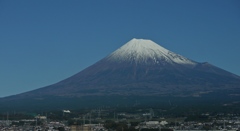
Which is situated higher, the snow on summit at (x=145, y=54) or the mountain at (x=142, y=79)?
the snow on summit at (x=145, y=54)

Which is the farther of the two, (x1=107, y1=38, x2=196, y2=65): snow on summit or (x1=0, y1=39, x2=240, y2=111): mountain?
(x1=107, y1=38, x2=196, y2=65): snow on summit

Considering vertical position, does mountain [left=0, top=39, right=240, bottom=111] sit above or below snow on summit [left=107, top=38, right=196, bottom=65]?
below

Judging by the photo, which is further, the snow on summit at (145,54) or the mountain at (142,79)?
the snow on summit at (145,54)

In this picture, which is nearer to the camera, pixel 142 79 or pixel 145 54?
pixel 142 79

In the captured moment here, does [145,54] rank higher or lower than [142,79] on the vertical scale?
higher

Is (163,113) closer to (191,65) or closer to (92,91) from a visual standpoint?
(92,91)
